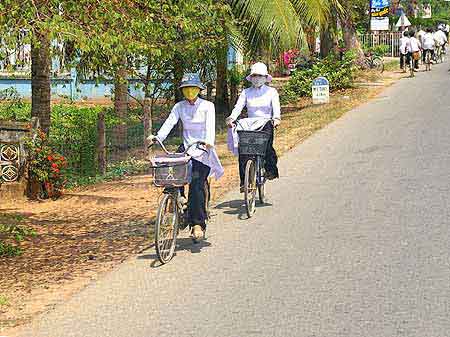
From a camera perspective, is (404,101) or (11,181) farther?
(404,101)

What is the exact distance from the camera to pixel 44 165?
14586 mm

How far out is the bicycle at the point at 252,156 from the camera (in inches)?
409

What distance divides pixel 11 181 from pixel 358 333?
932cm

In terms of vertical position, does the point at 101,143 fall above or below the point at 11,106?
below

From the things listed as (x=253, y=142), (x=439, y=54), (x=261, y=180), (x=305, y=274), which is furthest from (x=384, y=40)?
(x=305, y=274)

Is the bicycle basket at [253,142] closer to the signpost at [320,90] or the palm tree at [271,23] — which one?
the palm tree at [271,23]

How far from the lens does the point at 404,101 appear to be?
81.0 ft

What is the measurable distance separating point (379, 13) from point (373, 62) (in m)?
4.62

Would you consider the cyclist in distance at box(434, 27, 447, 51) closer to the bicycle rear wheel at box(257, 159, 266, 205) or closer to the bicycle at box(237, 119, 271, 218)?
the bicycle rear wheel at box(257, 159, 266, 205)

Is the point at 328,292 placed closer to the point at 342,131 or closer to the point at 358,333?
the point at 358,333

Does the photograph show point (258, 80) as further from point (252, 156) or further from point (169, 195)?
point (169, 195)

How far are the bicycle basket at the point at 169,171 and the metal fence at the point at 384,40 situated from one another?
138 ft

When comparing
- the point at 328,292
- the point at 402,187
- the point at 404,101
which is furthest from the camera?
the point at 404,101

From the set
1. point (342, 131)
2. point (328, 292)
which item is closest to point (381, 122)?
point (342, 131)
